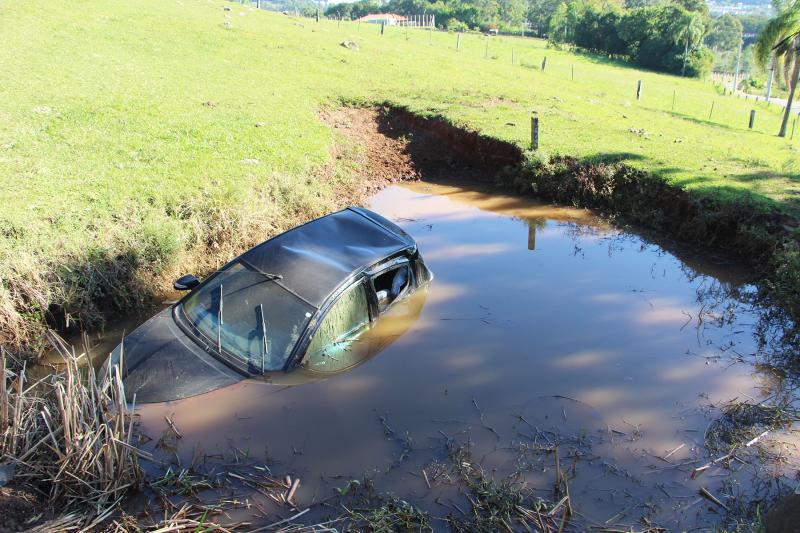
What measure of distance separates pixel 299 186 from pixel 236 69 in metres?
11.9

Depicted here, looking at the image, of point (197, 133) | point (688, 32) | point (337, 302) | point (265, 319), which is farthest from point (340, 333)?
point (688, 32)

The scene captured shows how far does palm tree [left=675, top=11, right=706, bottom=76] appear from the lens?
51531mm

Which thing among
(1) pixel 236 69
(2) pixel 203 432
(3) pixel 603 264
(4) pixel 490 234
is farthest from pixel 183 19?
(2) pixel 203 432

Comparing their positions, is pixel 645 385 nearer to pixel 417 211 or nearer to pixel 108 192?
pixel 417 211

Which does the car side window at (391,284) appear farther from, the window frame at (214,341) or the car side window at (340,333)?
the window frame at (214,341)

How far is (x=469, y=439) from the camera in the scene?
19.3 ft

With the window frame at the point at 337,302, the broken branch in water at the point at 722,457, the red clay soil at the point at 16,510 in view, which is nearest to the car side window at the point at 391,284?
the window frame at the point at 337,302

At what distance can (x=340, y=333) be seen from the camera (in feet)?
21.1

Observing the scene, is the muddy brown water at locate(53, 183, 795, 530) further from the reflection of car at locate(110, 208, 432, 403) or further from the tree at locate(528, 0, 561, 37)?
the tree at locate(528, 0, 561, 37)

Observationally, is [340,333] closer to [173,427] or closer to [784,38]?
[173,427]

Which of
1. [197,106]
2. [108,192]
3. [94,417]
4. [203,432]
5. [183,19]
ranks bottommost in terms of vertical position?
[203,432]

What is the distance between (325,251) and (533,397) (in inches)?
117

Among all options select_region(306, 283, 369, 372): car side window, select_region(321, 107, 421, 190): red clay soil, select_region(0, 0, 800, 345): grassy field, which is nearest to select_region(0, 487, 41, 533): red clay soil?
select_region(306, 283, 369, 372): car side window

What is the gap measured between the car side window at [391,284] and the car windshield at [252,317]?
1.19m
